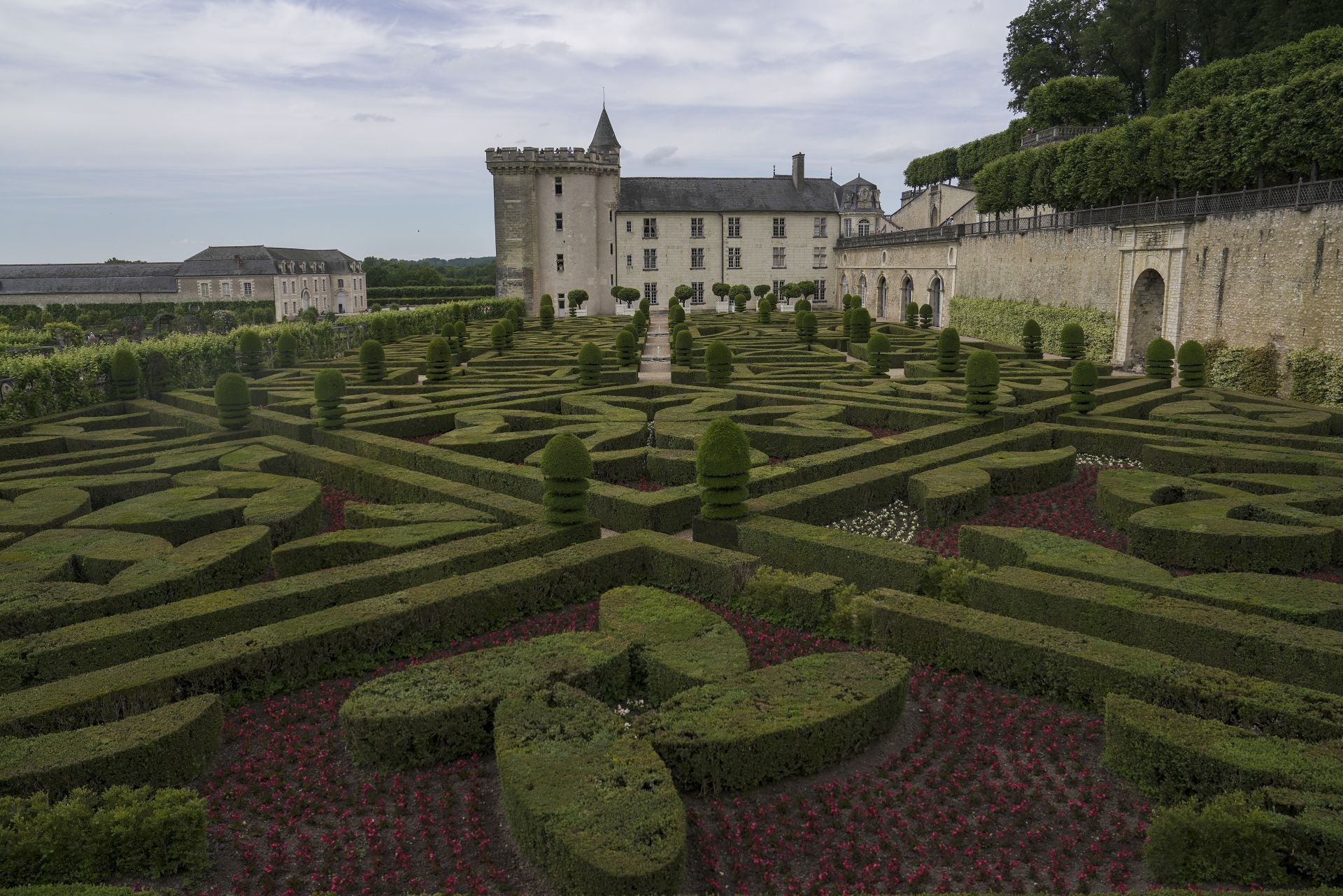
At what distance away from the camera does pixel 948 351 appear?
2539 centimetres

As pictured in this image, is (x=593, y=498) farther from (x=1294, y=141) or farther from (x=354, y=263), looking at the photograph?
(x=354, y=263)

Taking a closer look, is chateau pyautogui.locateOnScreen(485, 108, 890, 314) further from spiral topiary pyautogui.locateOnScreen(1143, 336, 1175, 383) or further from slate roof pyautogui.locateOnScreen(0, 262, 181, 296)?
spiral topiary pyautogui.locateOnScreen(1143, 336, 1175, 383)

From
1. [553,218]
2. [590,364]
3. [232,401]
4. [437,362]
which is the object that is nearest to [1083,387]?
[590,364]

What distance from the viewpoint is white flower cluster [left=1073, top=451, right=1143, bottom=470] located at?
17297 mm

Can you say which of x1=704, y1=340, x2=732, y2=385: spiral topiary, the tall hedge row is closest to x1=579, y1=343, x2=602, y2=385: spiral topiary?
x1=704, y1=340, x2=732, y2=385: spiral topiary

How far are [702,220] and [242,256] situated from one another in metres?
39.8

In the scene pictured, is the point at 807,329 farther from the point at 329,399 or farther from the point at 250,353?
the point at 329,399

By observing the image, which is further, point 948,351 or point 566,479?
point 948,351

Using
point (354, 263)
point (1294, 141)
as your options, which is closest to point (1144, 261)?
point (1294, 141)

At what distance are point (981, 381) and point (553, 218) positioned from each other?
47.9 meters

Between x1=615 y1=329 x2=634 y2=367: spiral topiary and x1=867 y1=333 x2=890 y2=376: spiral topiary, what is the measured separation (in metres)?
7.05

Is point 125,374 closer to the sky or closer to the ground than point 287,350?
closer to the ground

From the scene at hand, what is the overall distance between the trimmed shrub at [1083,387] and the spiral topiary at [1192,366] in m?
5.04

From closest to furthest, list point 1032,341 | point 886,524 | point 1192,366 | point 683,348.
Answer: point 886,524, point 1192,366, point 683,348, point 1032,341
